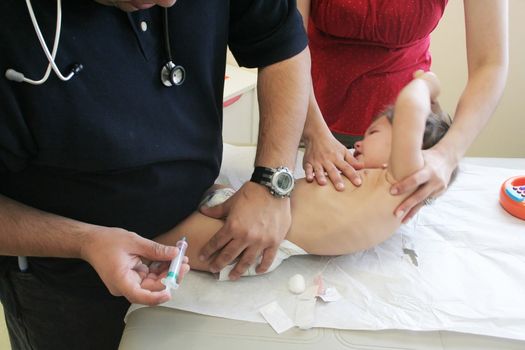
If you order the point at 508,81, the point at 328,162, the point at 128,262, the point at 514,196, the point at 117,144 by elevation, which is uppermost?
the point at 117,144

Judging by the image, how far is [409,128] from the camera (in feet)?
3.42

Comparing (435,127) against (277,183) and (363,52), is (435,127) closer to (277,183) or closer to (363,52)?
(363,52)

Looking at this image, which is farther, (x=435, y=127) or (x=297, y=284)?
(x=435, y=127)

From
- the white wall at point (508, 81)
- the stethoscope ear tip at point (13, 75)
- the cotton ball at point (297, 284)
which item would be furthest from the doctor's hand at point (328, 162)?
the white wall at point (508, 81)

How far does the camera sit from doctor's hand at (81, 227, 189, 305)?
0.79 meters

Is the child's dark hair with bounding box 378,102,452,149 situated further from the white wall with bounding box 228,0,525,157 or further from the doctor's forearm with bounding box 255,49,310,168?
the white wall with bounding box 228,0,525,157

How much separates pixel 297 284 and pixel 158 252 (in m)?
0.36

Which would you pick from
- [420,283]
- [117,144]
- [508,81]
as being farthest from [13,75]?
[508,81]

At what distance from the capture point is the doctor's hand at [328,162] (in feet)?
3.89

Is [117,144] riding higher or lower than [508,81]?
higher

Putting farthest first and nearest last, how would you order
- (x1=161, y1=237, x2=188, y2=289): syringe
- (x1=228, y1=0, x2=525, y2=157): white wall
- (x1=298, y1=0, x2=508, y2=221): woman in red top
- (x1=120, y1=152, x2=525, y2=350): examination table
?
(x1=228, y1=0, x2=525, y2=157): white wall, (x1=298, y1=0, x2=508, y2=221): woman in red top, (x1=120, y1=152, x2=525, y2=350): examination table, (x1=161, y1=237, x2=188, y2=289): syringe

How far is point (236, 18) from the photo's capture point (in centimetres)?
104

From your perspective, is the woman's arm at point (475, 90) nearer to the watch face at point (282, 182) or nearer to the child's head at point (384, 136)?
the child's head at point (384, 136)

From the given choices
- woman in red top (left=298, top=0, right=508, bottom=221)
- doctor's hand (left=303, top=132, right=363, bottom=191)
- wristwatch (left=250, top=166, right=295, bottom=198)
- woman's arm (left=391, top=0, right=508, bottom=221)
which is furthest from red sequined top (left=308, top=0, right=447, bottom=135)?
wristwatch (left=250, top=166, right=295, bottom=198)
